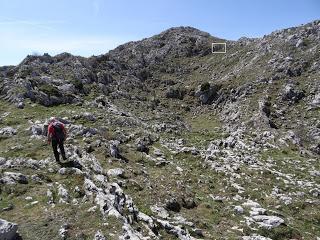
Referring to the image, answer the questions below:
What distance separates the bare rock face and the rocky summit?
0.18ft

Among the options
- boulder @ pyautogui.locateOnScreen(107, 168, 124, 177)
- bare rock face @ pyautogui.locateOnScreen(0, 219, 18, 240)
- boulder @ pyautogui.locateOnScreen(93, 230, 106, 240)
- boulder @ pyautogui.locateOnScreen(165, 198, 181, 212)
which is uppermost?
bare rock face @ pyautogui.locateOnScreen(0, 219, 18, 240)

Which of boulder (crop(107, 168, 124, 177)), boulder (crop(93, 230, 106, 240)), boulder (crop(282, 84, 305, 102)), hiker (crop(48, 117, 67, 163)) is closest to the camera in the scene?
boulder (crop(93, 230, 106, 240))

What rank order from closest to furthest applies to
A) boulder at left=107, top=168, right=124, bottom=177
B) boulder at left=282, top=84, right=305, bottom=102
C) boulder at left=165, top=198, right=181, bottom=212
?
1. boulder at left=165, top=198, right=181, bottom=212
2. boulder at left=107, top=168, right=124, bottom=177
3. boulder at left=282, top=84, right=305, bottom=102

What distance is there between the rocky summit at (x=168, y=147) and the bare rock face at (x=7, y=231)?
0.05 metres

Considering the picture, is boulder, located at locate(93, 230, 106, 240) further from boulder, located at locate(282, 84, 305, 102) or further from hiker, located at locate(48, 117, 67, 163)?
boulder, located at locate(282, 84, 305, 102)

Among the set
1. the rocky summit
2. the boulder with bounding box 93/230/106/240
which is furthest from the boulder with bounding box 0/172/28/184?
the boulder with bounding box 93/230/106/240

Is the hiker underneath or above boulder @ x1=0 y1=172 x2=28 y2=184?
above

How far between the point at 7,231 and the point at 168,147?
2111 centimetres

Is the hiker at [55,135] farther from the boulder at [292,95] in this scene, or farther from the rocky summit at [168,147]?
the boulder at [292,95]

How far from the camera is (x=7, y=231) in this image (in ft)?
47.4

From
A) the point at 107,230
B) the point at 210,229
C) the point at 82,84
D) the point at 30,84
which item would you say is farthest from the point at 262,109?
the point at 107,230

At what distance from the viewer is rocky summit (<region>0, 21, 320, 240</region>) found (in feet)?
60.2

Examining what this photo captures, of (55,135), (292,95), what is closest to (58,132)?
(55,135)

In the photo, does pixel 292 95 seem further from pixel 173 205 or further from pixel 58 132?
pixel 58 132
